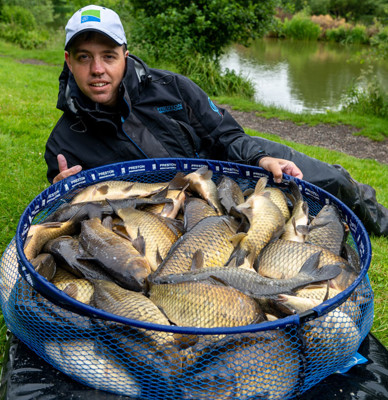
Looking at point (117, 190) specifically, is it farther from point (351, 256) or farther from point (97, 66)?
point (351, 256)

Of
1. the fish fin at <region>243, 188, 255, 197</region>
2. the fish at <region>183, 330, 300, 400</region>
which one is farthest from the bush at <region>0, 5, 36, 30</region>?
the fish at <region>183, 330, 300, 400</region>

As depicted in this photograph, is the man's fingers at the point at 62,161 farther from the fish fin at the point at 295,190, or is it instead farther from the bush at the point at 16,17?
the bush at the point at 16,17

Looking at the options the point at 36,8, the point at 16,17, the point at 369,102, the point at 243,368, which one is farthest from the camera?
the point at 36,8

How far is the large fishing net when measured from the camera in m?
1.19

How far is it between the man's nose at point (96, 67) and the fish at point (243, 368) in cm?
167

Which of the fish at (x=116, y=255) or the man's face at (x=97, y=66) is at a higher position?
the man's face at (x=97, y=66)

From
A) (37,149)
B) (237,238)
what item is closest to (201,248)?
(237,238)

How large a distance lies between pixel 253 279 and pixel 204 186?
2.70 feet

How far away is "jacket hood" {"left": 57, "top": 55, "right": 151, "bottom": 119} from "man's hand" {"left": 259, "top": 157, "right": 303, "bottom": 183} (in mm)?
869

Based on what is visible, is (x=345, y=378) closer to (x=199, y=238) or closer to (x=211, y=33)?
(x=199, y=238)

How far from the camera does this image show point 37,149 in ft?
14.1

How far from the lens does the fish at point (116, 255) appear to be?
1.56 m

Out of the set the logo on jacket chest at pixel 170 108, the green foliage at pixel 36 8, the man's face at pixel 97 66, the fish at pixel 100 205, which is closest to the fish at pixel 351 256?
the fish at pixel 100 205

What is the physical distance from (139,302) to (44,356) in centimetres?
38
